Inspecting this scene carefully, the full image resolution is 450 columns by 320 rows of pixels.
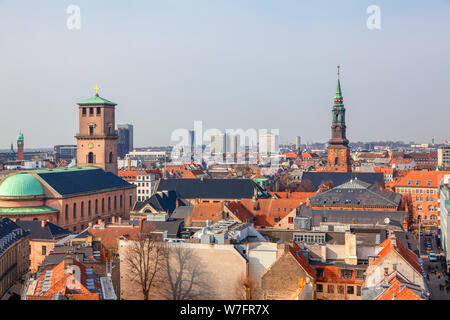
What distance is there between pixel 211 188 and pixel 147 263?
54.6m

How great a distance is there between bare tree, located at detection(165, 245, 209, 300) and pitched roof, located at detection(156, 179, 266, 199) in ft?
164

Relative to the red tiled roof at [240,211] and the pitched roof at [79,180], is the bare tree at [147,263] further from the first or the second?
the pitched roof at [79,180]

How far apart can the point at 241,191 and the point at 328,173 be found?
21365 millimetres

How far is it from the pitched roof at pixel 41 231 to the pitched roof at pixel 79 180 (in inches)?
497

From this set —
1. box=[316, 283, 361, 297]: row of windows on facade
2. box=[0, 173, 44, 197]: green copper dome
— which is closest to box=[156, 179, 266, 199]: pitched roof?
box=[0, 173, 44, 197]: green copper dome

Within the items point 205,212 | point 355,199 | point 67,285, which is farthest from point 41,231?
point 355,199

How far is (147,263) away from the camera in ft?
115

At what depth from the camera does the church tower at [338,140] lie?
11325 cm

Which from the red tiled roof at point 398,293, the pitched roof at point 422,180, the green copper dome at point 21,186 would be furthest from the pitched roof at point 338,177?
the red tiled roof at point 398,293

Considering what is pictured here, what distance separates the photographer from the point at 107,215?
8181 cm

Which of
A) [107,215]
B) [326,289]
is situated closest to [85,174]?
[107,215]

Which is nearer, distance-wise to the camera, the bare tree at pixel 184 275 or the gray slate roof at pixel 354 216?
the bare tree at pixel 184 275

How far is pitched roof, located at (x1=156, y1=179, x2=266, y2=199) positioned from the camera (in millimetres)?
87562

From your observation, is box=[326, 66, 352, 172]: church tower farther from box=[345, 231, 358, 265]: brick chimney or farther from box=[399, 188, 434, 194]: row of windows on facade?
box=[345, 231, 358, 265]: brick chimney
